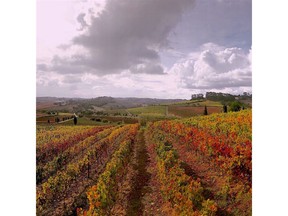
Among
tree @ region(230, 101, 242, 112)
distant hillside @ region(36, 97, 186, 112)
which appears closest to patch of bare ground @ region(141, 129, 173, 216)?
distant hillside @ region(36, 97, 186, 112)

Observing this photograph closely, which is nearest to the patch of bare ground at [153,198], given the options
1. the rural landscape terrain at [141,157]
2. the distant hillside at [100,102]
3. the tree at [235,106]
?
the rural landscape terrain at [141,157]

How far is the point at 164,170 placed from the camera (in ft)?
21.2

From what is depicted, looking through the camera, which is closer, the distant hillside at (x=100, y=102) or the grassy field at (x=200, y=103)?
the grassy field at (x=200, y=103)

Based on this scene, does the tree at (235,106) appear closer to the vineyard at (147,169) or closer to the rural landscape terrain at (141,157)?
the rural landscape terrain at (141,157)

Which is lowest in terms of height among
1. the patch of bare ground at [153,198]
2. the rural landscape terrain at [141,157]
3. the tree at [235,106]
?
the patch of bare ground at [153,198]

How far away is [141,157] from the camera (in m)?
8.36

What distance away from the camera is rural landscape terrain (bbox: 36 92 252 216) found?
18.9ft

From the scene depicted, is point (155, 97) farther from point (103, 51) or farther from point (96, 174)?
point (96, 174)

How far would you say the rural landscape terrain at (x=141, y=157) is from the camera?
5762mm

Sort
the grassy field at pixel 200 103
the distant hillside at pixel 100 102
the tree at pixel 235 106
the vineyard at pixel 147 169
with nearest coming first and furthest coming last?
the vineyard at pixel 147 169
the tree at pixel 235 106
the grassy field at pixel 200 103
the distant hillside at pixel 100 102

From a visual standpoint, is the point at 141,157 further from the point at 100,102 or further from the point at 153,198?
the point at 153,198

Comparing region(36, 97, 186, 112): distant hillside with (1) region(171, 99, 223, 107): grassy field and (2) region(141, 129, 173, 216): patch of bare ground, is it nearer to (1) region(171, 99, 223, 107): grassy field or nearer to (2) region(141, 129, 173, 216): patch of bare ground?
(1) region(171, 99, 223, 107): grassy field

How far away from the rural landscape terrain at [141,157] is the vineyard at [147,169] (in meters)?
0.02
